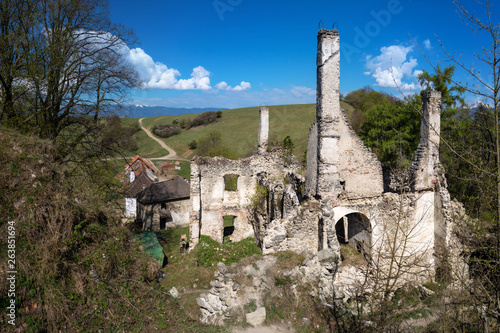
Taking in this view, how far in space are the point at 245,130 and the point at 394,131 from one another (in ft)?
132

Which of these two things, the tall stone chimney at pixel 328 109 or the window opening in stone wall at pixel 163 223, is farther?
the window opening in stone wall at pixel 163 223

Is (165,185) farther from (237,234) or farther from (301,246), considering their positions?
(301,246)

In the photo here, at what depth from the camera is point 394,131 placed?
2927 cm

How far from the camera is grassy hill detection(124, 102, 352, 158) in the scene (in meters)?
57.8

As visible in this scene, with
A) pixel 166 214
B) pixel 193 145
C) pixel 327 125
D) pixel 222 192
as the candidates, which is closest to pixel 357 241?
pixel 327 125

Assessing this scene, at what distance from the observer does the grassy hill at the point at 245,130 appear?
190 ft

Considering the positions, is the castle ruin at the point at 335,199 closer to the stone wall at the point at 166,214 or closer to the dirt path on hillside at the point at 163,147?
the stone wall at the point at 166,214

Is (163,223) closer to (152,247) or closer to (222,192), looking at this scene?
(222,192)

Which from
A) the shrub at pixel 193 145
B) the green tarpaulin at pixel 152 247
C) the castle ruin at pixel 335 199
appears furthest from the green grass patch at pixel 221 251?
the shrub at pixel 193 145

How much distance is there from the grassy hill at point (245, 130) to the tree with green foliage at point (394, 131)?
17437 mm

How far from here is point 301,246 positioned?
11.6m

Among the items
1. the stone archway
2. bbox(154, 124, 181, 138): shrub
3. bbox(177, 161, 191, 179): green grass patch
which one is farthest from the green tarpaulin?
bbox(154, 124, 181, 138): shrub

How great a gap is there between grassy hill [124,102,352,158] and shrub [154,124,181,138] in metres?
1.75

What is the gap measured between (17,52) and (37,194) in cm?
638
